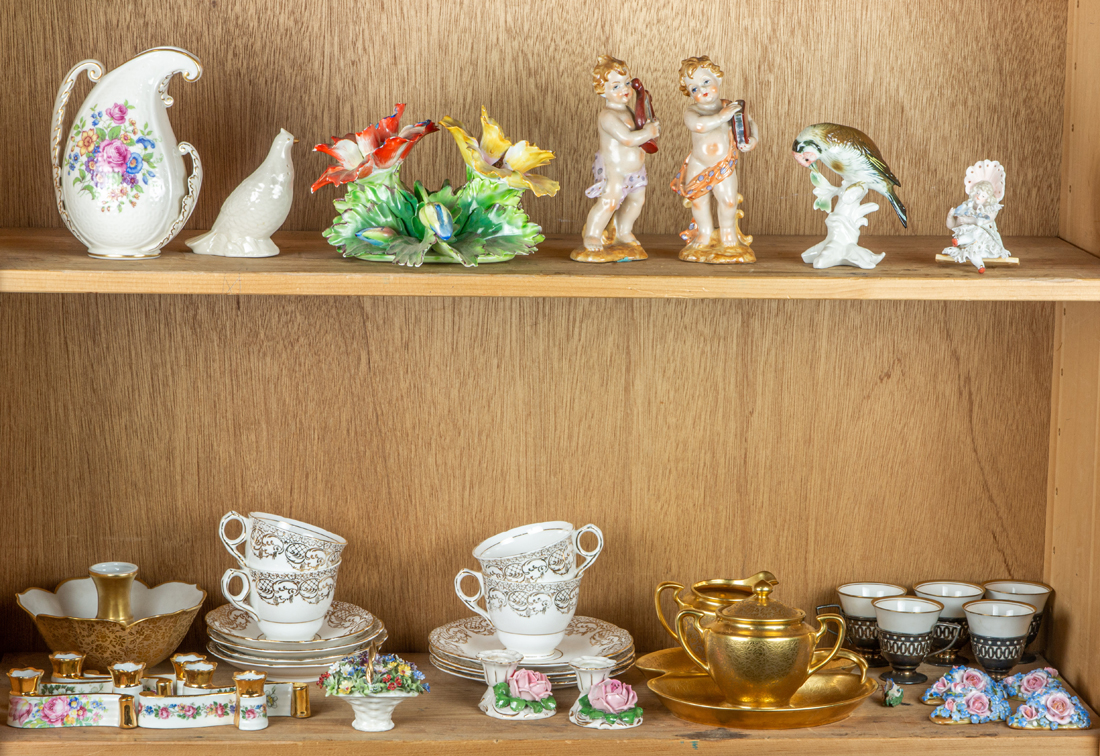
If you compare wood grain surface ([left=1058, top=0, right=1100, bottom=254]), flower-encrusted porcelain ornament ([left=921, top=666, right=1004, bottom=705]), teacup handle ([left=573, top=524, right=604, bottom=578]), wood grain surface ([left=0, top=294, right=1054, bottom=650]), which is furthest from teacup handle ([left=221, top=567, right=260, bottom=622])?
wood grain surface ([left=1058, top=0, right=1100, bottom=254])

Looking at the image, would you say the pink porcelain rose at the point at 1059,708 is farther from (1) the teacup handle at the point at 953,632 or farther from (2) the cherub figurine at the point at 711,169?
(2) the cherub figurine at the point at 711,169

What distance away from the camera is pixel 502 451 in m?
1.46

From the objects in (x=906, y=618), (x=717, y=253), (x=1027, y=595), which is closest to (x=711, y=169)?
(x=717, y=253)

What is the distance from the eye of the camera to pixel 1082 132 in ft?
4.39

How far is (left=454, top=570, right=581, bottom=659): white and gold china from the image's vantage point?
1327 millimetres

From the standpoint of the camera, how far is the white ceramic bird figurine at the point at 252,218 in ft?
3.97

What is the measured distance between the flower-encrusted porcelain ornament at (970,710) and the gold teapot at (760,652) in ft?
0.41

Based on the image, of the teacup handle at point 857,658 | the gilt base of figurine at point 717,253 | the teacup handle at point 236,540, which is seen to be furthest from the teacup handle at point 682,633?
the teacup handle at point 236,540

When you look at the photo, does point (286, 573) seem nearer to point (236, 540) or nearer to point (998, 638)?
point (236, 540)

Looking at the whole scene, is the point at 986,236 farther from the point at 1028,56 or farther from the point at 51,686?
the point at 51,686

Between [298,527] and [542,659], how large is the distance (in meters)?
0.31

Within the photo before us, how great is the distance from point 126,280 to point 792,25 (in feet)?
2.54

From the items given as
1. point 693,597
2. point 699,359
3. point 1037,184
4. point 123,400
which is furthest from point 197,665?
point 1037,184

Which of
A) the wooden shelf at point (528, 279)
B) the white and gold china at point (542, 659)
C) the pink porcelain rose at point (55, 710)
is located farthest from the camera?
the white and gold china at point (542, 659)
